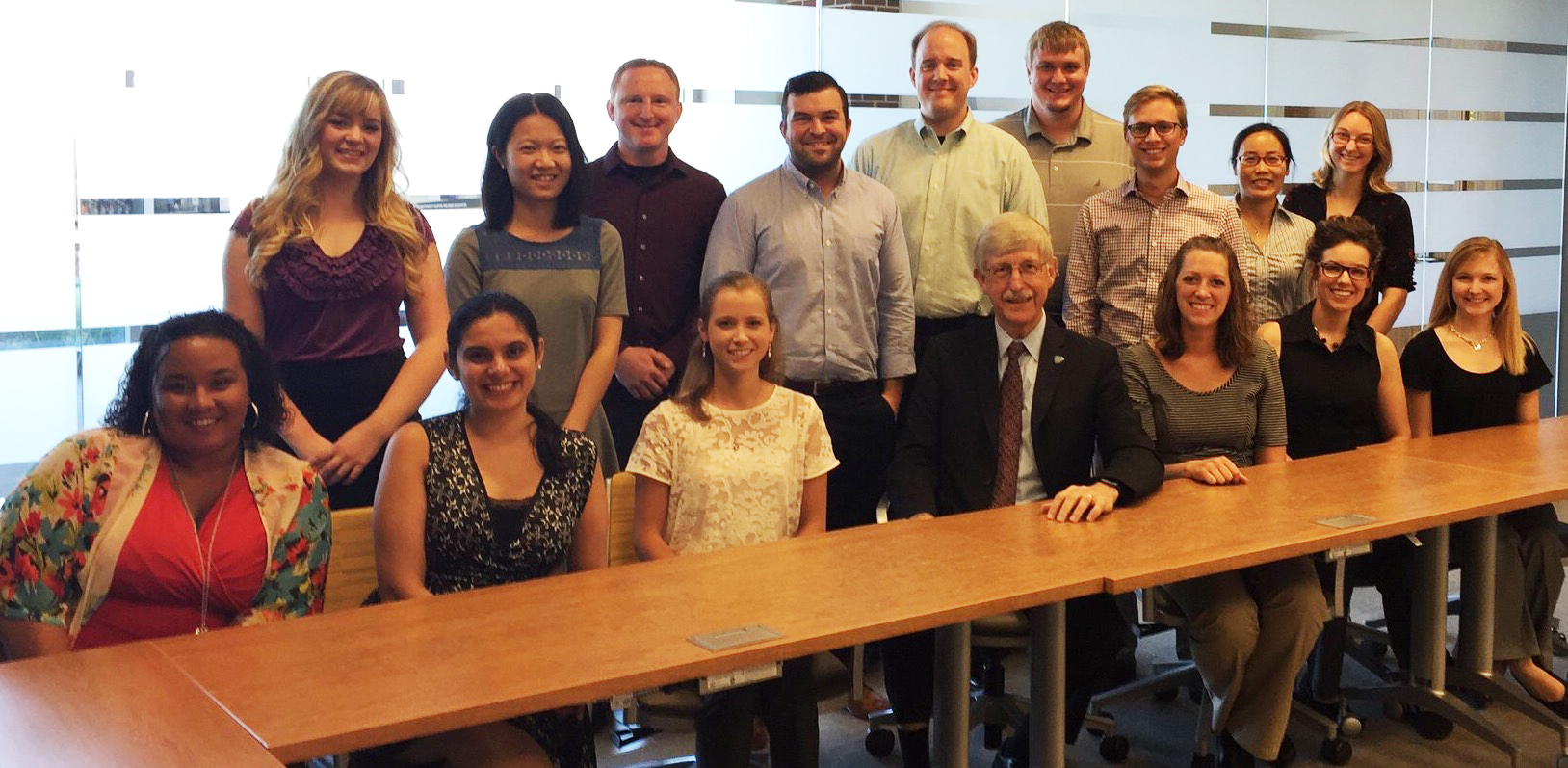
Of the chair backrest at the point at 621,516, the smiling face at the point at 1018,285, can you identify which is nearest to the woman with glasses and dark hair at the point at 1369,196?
the smiling face at the point at 1018,285

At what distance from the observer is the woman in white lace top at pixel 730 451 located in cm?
316

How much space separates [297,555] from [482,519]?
345 millimetres

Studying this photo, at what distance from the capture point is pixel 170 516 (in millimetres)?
2537

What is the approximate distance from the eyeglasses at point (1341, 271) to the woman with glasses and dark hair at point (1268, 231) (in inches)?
14.7

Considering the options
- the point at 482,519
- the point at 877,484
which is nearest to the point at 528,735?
the point at 482,519

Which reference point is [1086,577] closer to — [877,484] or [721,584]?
[721,584]

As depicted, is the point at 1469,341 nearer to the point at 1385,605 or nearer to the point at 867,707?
the point at 1385,605

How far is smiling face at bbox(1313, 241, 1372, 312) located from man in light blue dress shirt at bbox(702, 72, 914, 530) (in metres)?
1.14

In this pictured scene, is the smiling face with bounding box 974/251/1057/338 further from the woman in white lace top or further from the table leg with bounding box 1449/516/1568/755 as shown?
the table leg with bounding box 1449/516/1568/755

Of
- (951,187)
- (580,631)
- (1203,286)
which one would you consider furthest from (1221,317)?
(580,631)

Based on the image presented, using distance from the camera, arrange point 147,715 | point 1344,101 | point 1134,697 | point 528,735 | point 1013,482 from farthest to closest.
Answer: point 1344,101 < point 1134,697 < point 1013,482 < point 528,735 < point 147,715

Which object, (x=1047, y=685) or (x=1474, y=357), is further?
(x=1474, y=357)

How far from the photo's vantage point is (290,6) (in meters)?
4.11

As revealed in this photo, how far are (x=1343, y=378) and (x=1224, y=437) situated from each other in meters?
0.54
